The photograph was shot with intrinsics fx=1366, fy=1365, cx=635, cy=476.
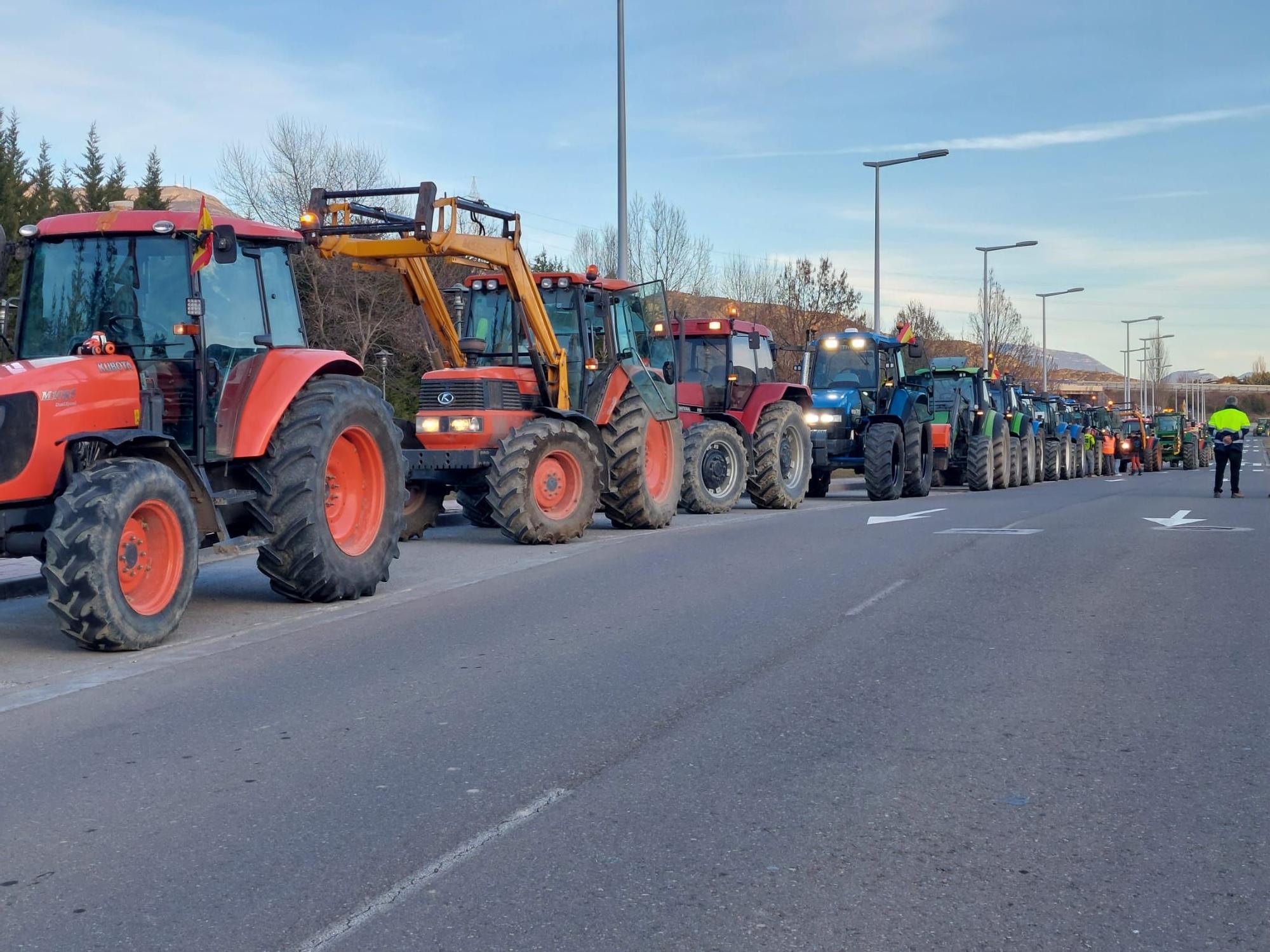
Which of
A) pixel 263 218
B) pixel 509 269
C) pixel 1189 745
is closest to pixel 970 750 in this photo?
pixel 1189 745

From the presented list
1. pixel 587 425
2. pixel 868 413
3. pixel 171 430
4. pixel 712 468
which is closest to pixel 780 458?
pixel 712 468

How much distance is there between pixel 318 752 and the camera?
5891 mm

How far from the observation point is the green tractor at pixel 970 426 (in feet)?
93.5

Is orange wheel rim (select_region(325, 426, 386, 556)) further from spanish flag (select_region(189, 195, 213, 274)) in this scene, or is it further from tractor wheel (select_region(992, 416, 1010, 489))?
tractor wheel (select_region(992, 416, 1010, 489))

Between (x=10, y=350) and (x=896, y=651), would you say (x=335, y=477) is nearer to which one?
(x=10, y=350)

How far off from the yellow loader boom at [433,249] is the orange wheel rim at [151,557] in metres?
4.64

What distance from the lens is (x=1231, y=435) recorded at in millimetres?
23406

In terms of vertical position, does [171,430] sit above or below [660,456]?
above

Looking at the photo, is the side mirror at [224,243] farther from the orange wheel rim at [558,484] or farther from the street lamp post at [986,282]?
the street lamp post at [986,282]

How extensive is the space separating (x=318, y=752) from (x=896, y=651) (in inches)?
143

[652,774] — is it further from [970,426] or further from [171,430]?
[970,426]

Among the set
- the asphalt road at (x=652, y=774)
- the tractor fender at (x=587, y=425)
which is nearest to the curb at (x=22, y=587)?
the asphalt road at (x=652, y=774)

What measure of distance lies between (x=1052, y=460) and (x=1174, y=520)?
71.1 ft

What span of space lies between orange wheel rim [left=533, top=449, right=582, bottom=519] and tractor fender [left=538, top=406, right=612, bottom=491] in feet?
1.04
